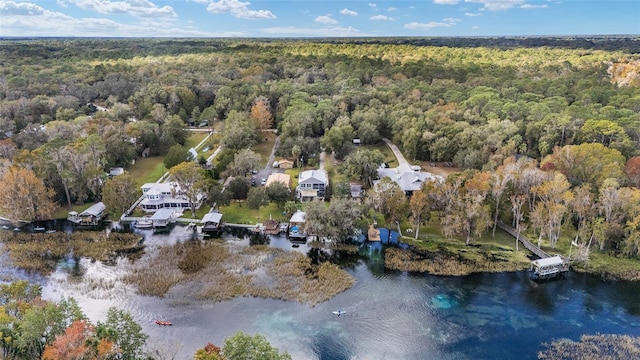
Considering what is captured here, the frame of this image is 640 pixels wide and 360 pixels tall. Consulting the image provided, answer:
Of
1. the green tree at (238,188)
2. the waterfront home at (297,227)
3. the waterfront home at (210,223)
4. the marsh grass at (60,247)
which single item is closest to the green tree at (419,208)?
the waterfront home at (297,227)

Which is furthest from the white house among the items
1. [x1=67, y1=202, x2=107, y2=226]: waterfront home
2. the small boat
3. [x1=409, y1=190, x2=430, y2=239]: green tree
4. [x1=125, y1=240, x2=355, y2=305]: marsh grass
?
[x1=67, y1=202, x2=107, y2=226]: waterfront home

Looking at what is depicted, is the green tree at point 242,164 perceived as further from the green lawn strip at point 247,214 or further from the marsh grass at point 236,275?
the marsh grass at point 236,275

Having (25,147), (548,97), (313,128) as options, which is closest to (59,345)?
(25,147)

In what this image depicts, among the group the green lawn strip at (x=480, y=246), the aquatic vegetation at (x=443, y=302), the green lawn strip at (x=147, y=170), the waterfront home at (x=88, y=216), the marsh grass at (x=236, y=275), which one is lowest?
the aquatic vegetation at (x=443, y=302)

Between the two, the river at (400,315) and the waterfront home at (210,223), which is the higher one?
the waterfront home at (210,223)

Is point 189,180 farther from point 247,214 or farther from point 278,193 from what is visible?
point 278,193

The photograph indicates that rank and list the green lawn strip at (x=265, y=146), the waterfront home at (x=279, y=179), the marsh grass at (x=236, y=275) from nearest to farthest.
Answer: the marsh grass at (x=236, y=275) → the waterfront home at (x=279, y=179) → the green lawn strip at (x=265, y=146)
